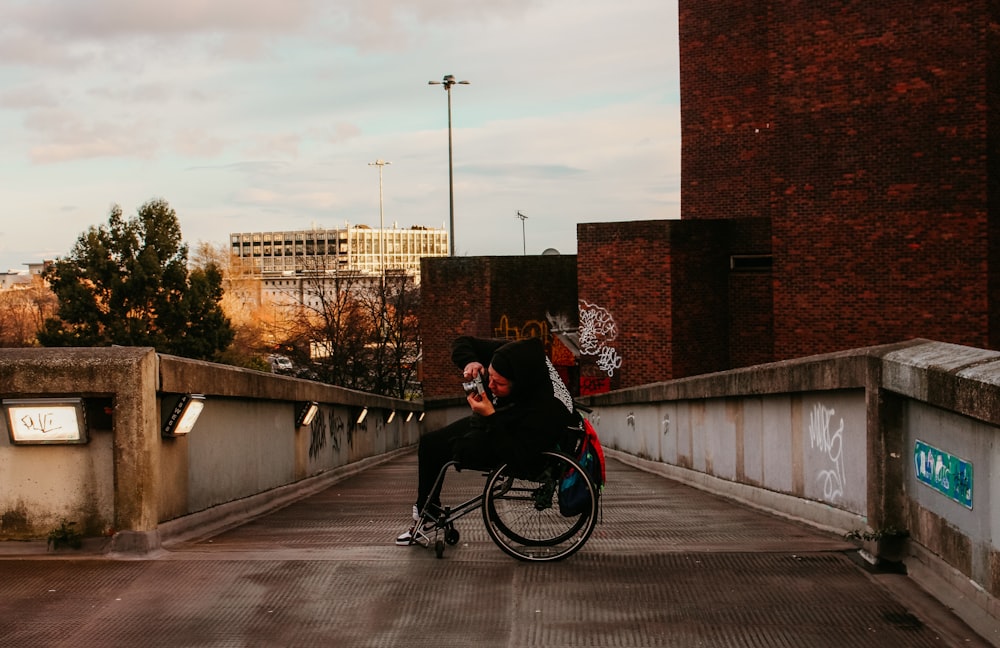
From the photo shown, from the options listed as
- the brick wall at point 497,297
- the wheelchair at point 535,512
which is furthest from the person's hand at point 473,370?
the brick wall at point 497,297

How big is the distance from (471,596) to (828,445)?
10.1 feet

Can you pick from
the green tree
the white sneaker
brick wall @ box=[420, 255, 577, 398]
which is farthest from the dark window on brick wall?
the green tree

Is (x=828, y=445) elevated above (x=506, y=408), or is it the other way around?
(x=506, y=408)

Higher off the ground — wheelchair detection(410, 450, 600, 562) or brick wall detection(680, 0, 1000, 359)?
brick wall detection(680, 0, 1000, 359)

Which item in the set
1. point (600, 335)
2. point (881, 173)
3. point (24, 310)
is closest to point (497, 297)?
point (600, 335)

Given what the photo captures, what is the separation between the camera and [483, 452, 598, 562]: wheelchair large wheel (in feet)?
20.0

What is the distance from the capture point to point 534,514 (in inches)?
245

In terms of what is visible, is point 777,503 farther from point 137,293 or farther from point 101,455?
point 137,293

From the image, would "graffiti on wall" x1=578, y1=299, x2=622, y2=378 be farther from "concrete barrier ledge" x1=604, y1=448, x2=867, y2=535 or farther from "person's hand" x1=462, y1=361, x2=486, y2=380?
"person's hand" x1=462, y1=361, x2=486, y2=380

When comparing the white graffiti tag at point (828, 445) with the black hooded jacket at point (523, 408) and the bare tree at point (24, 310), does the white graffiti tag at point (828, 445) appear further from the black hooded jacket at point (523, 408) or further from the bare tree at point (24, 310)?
the bare tree at point (24, 310)

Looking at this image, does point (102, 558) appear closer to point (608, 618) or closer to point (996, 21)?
point (608, 618)

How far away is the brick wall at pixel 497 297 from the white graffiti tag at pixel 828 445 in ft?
105

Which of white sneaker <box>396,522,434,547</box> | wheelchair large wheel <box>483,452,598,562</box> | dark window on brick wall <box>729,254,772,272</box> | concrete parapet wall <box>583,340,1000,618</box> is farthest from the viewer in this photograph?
dark window on brick wall <box>729,254,772,272</box>

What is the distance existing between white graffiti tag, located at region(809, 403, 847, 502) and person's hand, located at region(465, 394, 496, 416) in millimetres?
2346
